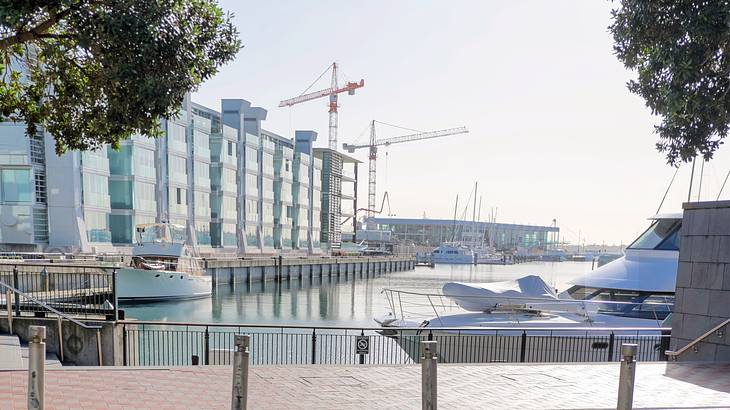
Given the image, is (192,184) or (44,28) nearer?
(44,28)

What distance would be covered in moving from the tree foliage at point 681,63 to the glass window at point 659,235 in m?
12.0

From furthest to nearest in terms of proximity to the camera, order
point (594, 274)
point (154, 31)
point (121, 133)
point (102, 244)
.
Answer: point (102, 244) < point (594, 274) < point (121, 133) < point (154, 31)

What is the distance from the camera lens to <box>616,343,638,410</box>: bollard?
5.33 m

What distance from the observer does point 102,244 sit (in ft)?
137

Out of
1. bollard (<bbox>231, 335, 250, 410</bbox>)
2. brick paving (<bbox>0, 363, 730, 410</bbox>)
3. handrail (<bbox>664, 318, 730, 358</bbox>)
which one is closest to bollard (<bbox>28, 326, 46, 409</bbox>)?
bollard (<bbox>231, 335, 250, 410</bbox>)

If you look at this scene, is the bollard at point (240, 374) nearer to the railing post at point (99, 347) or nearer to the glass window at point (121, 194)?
the railing post at point (99, 347)

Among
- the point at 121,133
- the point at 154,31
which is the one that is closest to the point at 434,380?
the point at 154,31

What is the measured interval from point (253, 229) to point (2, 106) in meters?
59.8

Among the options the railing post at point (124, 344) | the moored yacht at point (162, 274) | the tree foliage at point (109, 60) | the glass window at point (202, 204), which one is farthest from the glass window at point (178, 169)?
the tree foliage at point (109, 60)

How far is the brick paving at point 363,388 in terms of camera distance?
7.21 metres

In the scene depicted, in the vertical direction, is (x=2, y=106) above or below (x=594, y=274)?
above

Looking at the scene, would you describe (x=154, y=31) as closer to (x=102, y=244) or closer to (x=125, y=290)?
(x=125, y=290)

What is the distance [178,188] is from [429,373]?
5075cm

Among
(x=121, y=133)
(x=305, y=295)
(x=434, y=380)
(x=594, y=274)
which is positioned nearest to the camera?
(x=434, y=380)
